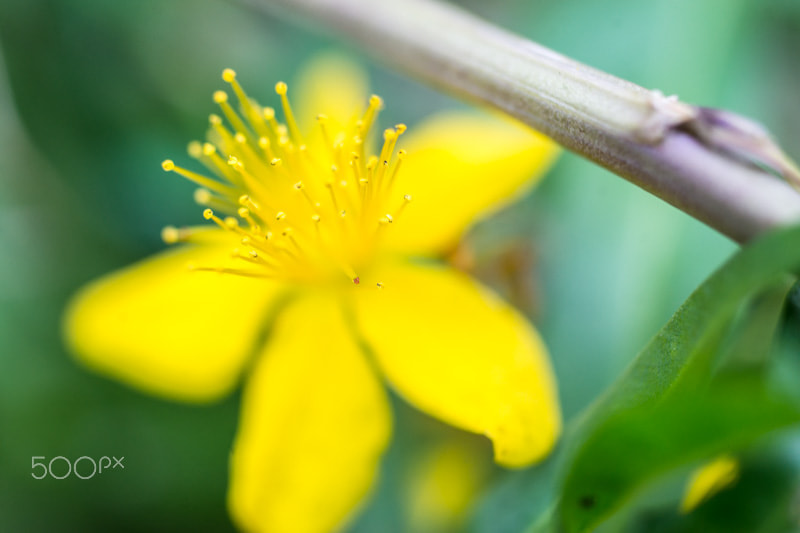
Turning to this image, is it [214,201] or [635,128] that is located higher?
[635,128]

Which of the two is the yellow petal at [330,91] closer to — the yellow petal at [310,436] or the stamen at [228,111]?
the stamen at [228,111]

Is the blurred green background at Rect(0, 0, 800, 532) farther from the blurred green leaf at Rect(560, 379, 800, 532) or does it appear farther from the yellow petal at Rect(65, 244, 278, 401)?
the blurred green leaf at Rect(560, 379, 800, 532)

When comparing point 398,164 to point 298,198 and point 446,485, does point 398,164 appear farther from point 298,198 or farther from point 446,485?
point 446,485

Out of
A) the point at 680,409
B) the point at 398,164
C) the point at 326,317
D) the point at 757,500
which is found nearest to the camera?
the point at 680,409

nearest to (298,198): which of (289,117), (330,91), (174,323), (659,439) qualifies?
(289,117)

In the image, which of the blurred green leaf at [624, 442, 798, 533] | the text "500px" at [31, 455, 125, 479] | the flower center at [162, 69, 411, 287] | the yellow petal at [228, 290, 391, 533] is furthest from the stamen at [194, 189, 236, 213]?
the blurred green leaf at [624, 442, 798, 533]

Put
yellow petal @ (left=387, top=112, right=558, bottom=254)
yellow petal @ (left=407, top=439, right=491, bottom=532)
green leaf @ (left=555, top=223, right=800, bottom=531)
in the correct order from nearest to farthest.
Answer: green leaf @ (left=555, top=223, right=800, bottom=531) → yellow petal @ (left=387, top=112, right=558, bottom=254) → yellow petal @ (left=407, top=439, right=491, bottom=532)

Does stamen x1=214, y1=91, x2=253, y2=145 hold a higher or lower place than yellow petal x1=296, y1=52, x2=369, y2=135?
lower
